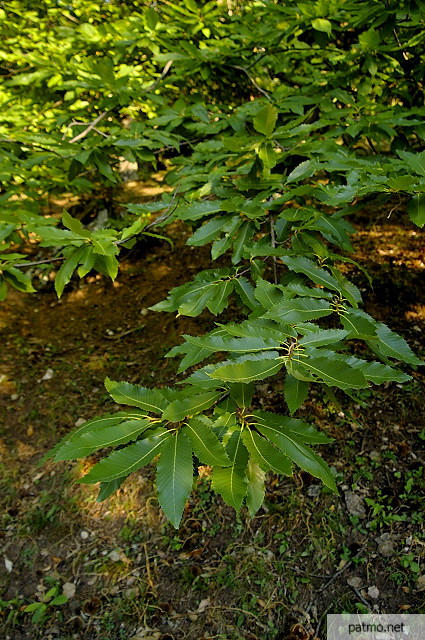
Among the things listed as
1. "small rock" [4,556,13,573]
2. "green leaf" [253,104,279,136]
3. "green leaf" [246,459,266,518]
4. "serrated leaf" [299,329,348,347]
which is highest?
"green leaf" [253,104,279,136]

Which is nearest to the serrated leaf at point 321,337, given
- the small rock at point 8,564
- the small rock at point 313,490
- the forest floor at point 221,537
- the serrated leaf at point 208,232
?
the serrated leaf at point 208,232

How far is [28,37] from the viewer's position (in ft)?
11.6

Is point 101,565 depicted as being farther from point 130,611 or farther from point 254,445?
point 254,445

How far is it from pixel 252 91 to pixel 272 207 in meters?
2.09

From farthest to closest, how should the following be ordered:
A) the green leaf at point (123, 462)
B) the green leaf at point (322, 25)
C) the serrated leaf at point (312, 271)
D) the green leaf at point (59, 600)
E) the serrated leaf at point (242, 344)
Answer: the green leaf at point (59, 600) < the green leaf at point (322, 25) < the serrated leaf at point (312, 271) < the serrated leaf at point (242, 344) < the green leaf at point (123, 462)

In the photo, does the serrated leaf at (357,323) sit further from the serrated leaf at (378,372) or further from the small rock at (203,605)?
the small rock at (203,605)

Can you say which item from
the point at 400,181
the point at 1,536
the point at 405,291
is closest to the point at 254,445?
the point at 400,181

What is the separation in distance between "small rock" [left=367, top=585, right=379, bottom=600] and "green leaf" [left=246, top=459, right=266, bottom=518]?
1710 mm

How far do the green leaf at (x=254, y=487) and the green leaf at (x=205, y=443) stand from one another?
0.14 m

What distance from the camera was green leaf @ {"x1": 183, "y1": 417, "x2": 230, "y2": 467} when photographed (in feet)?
2.82

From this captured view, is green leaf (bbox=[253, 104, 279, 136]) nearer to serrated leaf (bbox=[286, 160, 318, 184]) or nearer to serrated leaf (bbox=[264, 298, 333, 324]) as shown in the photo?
serrated leaf (bbox=[286, 160, 318, 184])

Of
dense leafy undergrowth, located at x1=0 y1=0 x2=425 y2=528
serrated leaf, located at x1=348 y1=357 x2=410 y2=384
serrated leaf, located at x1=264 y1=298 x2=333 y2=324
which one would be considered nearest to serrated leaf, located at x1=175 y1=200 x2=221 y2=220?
dense leafy undergrowth, located at x1=0 y1=0 x2=425 y2=528

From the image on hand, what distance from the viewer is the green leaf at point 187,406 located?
92cm

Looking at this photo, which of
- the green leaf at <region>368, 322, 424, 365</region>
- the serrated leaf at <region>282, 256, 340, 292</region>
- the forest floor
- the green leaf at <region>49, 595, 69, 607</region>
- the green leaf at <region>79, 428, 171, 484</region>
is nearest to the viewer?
the green leaf at <region>79, 428, 171, 484</region>
